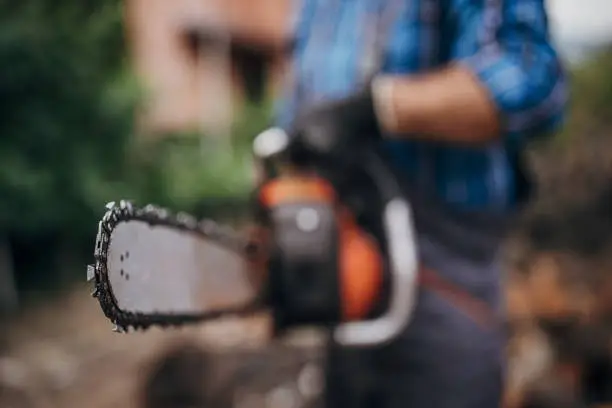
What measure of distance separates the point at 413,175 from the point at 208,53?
8367 mm

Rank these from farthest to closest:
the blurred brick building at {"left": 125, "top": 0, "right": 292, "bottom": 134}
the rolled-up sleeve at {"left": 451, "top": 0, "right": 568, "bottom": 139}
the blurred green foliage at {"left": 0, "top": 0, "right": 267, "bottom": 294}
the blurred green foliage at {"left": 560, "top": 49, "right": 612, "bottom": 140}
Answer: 1. the blurred brick building at {"left": 125, "top": 0, "right": 292, "bottom": 134}
2. the blurred green foliage at {"left": 560, "top": 49, "right": 612, "bottom": 140}
3. the blurred green foliage at {"left": 0, "top": 0, "right": 267, "bottom": 294}
4. the rolled-up sleeve at {"left": 451, "top": 0, "right": 568, "bottom": 139}

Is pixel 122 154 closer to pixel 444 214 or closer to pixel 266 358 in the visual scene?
pixel 266 358

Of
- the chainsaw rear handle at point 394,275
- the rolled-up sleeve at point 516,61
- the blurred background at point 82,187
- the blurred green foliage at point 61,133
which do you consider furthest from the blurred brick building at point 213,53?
the rolled-up sleeve at point 516,61

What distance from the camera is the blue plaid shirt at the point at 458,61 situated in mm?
881

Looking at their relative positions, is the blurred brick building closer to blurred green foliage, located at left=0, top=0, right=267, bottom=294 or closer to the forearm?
blurred green foliage, located at left=0, top=0, right=267, bottom=294

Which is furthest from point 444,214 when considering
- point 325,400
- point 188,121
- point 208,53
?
point 208,53

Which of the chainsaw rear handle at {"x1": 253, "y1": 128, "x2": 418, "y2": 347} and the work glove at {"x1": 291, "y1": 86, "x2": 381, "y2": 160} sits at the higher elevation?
the work glove at {"x1": 291, "y1": 86, "x2": 381, "y2": 160}

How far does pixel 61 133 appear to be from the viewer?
8.64ft

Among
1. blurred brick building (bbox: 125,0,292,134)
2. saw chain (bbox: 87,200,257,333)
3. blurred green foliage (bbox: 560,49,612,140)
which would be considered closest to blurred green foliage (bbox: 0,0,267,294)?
saw chain (bbox: 87,200,257,333)

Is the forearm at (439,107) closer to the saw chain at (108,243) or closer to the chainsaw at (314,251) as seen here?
the chainsaw at (314,251)

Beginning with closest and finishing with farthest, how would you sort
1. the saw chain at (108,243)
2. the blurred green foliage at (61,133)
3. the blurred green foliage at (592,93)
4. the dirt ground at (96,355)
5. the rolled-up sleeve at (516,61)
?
the saw chain at (108,243), the rolled-up sleeve at (516,61), the blurred green foliage at (61,133), the dirt ground at (96,355), the blurred green foliage at (592,93)

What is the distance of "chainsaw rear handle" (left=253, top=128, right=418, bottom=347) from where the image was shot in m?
0.99

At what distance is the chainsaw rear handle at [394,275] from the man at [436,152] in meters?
0.03

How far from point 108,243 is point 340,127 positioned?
0.50 m
